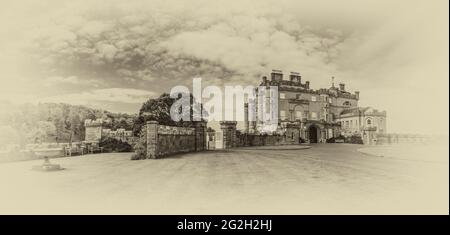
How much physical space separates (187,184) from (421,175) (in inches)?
296

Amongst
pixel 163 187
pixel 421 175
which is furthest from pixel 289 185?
pixel 421 175

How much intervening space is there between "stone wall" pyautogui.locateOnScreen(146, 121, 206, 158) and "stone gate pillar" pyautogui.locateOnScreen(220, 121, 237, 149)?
326 cm

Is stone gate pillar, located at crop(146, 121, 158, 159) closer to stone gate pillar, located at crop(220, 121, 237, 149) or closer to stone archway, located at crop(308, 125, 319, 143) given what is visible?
stone gate pillar, located at crop(220, 121, 237, 149)

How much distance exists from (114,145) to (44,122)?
16.4 ft

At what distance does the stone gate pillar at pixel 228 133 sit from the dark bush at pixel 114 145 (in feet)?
26.2

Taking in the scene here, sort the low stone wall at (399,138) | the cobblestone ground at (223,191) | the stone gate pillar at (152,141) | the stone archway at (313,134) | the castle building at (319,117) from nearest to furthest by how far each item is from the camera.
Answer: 1. the cobblestone ground at (223,191)
2. the stone gate pillar at (152,141)
3. the castle building at (319,117)
4. the low stone wall at (399,138)
5. the stone archway at (313,134)

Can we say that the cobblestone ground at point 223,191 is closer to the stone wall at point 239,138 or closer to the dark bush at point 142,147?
the dark bush at point 142,147

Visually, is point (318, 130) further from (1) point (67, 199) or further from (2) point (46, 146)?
(1) point (67, 199)

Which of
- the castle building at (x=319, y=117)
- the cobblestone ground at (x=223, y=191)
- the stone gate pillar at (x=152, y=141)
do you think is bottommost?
the cobblestone ground at (x=223, y=191)

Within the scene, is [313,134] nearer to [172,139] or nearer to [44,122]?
[172,139]

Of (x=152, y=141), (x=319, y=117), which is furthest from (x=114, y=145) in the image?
(x=319, y=117)

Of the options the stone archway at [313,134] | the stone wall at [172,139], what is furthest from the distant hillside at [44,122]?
the stone archway at [313,134]

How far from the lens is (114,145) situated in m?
23.2

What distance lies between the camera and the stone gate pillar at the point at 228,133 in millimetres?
26875
